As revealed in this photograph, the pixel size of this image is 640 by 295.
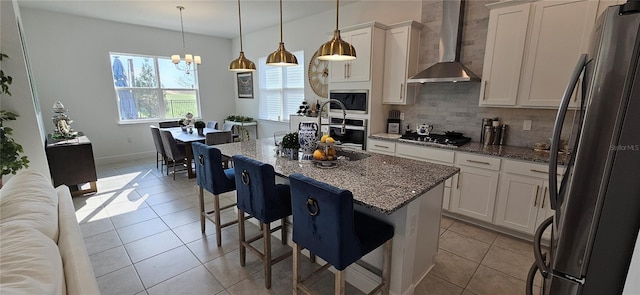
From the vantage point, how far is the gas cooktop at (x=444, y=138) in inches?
121

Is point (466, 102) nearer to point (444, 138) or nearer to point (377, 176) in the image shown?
point (444, 138)

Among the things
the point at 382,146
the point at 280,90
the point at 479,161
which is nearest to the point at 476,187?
the point at 479,161

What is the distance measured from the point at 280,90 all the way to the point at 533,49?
439cm

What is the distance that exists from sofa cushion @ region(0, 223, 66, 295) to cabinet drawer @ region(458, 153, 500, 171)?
3.14 meters

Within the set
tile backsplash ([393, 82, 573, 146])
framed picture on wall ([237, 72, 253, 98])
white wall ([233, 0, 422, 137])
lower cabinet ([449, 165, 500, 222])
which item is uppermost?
white wall ([233, 0, 422, 137])

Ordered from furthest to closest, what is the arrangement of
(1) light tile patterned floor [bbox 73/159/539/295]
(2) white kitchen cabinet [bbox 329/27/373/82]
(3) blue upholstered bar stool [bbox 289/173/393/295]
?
1. (2) white kitchen cabinet [bbox 329/27/373/82]
2. (1) light tile patterned floor [bbox 73/159/539/295]
3. (3) blue upholstered bar stool [bbox 289/173/393/295]

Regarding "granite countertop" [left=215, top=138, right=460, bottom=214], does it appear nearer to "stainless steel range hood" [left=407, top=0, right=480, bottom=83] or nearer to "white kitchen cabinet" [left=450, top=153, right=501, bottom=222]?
"white kitchen cabinet" [left=450, top=153, right=501, bottom=222]

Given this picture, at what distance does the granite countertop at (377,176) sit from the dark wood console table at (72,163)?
8.68 ft

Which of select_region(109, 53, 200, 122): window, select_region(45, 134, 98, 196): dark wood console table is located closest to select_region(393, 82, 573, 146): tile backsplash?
select_region(45, 134, 98, 196): dark wood console table

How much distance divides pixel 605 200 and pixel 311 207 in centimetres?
117

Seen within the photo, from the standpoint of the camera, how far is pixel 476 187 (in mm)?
2900

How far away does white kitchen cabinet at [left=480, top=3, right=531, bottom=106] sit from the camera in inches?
106

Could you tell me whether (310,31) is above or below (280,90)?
above

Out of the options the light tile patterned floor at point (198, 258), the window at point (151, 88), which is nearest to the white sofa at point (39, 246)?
the light tile patterned floor at point (198, 258)
